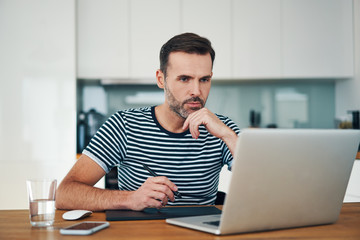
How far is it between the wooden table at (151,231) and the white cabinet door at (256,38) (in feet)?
8.60

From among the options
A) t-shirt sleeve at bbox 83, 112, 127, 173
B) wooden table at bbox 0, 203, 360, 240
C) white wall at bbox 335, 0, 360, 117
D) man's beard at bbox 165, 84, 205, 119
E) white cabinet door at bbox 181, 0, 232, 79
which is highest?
white cabinet door at bbox 181, 0, 232, 79

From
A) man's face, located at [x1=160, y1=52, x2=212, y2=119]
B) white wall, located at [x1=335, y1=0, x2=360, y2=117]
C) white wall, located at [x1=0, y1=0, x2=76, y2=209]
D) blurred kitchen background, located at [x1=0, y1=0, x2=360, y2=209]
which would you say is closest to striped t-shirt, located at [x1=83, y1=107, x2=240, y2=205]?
man's face, located at [x1=160, y1=52, x2=212, y2=119]

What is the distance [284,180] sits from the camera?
0.87 meters

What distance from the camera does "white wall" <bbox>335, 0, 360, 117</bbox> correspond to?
3.57 m

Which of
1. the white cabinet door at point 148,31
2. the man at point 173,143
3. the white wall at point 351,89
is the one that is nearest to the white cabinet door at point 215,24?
the white cabinet door at point 148,31

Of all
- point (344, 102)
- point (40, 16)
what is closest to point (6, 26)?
point (40, 16)

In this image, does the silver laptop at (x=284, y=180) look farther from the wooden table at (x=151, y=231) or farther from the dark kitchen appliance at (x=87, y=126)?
the dark kitchen appliance at (x=87, y=126)

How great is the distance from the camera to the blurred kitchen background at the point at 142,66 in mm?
3254

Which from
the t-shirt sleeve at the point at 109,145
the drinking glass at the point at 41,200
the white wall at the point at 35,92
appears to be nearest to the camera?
the drinking glass at the point at 41,200

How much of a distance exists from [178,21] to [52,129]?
1461mm

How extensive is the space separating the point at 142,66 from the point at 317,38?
64.9 inches

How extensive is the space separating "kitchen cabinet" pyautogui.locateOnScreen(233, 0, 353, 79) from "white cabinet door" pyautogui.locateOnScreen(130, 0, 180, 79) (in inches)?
25.0

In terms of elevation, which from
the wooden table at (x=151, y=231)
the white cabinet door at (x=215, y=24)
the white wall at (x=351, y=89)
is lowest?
the wooden table at (x=151, y=231)

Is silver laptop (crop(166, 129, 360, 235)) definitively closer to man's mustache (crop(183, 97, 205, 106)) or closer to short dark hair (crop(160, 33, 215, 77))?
man's mustache (crop(183, 97, 205, 106))
